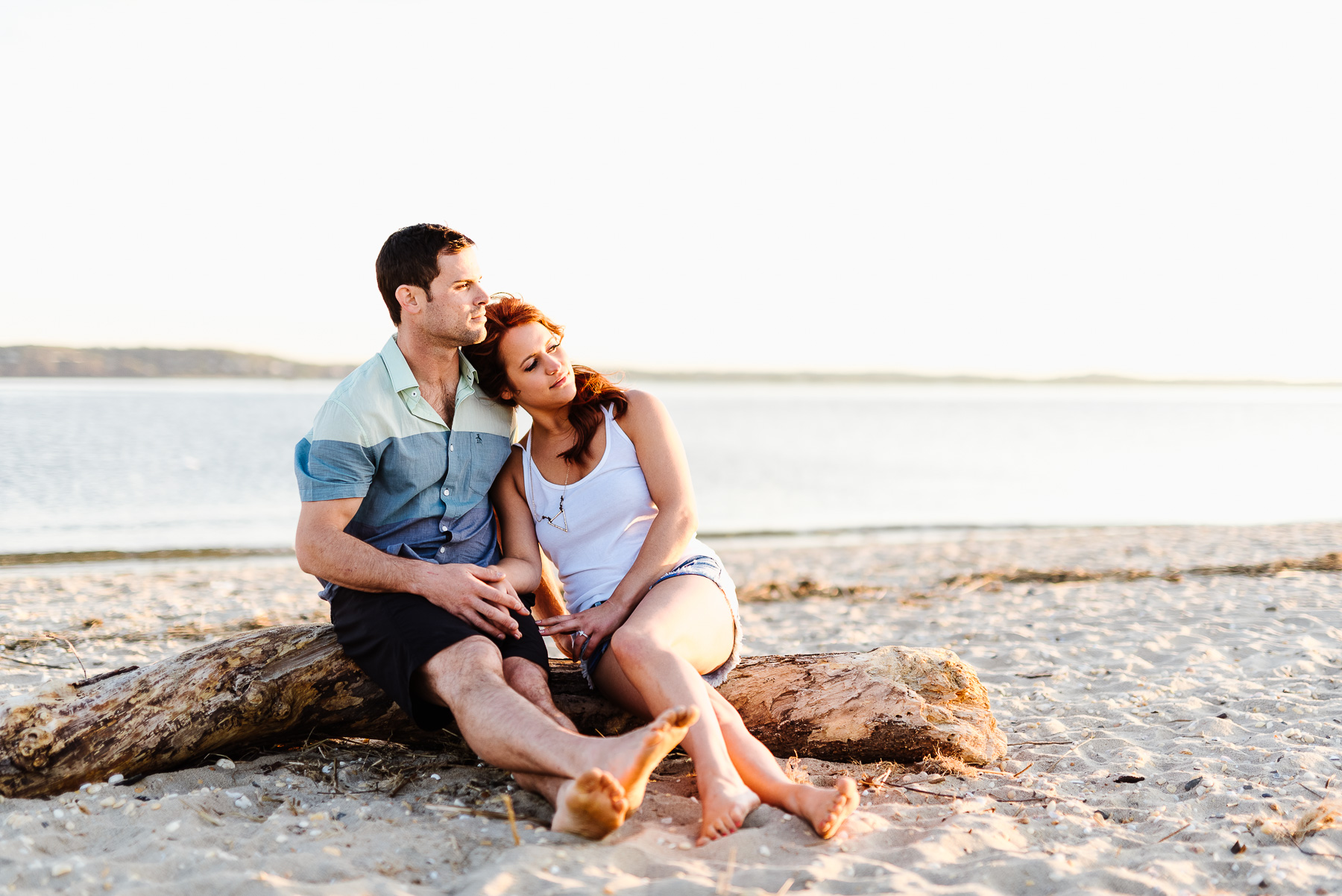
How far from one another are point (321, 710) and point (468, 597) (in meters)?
0.78

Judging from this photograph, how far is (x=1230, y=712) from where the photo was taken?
4344 mm

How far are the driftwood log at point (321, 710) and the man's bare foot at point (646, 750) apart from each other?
94 centimetres

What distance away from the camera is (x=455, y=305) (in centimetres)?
356

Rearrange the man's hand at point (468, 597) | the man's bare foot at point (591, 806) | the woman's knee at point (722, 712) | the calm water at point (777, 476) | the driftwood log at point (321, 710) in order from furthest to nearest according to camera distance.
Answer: the calm water at point (777, 476), the man's hand at point (468, 597), the driftwood log at point (321, 710), the woman's knee at point (722, 712), the man's bare foot at point (591, 806)

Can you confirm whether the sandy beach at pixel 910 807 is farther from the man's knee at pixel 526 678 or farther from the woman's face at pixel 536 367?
the woman's face at pixel 536 367

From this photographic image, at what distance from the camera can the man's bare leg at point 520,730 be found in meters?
2.69

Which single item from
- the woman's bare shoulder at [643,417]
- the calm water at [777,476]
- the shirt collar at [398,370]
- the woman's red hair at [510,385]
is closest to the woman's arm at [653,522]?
the woman's bare shoulder at [643,417]

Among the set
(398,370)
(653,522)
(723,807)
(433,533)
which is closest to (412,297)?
(398,370)

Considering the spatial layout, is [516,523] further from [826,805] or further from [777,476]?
[777,476]

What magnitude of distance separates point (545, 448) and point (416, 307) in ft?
2.54

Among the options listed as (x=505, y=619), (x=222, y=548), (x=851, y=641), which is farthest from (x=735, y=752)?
(x=222, y=548)

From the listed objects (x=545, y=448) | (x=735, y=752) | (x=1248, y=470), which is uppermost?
(x=545, y=448)

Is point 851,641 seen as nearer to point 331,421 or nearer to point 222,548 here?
point 331,421

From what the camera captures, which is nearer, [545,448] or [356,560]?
[356,560]
